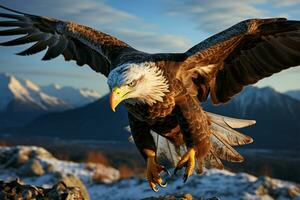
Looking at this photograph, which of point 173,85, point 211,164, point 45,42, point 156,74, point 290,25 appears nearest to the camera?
point 156,74

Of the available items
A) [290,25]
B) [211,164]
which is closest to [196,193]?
[211,164]

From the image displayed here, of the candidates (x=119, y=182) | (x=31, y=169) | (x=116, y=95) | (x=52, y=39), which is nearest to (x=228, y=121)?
(x=116, y=95)

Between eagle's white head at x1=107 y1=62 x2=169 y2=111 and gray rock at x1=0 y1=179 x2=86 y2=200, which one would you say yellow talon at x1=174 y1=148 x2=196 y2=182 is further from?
gray rock at x1=0 y1=179 x2=86 y2=200

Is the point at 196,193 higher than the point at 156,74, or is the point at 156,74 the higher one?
the point at 156,74

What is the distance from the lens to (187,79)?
206 inches

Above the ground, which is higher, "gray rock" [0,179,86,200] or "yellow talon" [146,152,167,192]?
"gray rock" [0,179,86,200]

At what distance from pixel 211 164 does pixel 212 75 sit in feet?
3.98

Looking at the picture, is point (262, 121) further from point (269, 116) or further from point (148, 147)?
point (148, 147)

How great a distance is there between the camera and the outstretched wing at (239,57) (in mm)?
5109

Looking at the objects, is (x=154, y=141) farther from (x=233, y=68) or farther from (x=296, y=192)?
(x=296, y=192)

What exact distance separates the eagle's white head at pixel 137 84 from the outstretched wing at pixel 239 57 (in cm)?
54

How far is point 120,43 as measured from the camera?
5691 mm

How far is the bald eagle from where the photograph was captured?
15.2 ft

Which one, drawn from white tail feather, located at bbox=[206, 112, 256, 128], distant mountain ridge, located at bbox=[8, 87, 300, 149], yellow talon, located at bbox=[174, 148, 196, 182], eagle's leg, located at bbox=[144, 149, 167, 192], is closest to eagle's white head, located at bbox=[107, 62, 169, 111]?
yellow talon, located at bbox=[174, 148, 196, 182]
